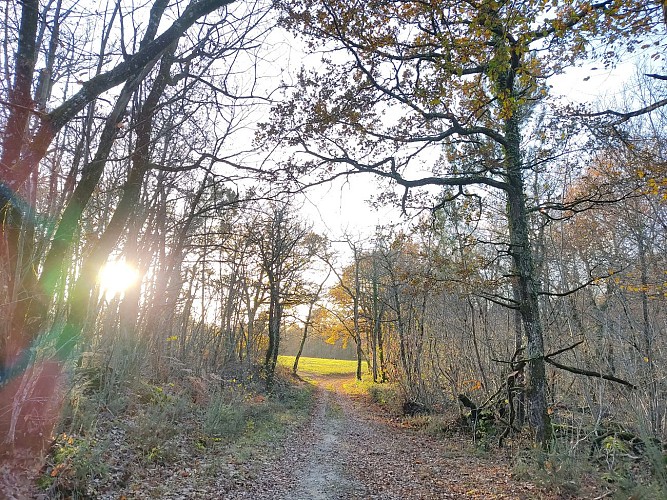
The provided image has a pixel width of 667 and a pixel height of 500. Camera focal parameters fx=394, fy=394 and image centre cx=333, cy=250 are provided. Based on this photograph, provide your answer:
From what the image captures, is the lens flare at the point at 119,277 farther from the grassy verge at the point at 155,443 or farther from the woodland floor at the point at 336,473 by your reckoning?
the woodland floor at the point at 336,473

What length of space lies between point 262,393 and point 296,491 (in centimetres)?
1016

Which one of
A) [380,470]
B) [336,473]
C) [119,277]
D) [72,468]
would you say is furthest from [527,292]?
[119,277]

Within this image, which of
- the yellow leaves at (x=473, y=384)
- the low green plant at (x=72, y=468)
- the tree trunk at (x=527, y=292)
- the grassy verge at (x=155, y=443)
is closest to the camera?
the low green plant at (x=72, y=468)

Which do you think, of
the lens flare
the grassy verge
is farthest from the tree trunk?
the lens flare

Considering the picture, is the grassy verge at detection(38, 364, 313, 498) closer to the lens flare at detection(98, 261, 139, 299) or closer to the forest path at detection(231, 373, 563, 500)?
the forest path at detection(231, 373, 563, 500)

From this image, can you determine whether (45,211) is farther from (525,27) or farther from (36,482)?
(525,27)

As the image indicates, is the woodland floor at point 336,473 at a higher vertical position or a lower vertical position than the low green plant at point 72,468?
lower

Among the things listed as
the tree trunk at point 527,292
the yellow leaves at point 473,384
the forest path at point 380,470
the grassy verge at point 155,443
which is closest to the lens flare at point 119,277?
the grassy verge at point 155,443

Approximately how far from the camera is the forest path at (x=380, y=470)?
21.3 feet

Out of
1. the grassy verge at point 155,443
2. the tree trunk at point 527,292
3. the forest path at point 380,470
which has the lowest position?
the forest path at point 380,470

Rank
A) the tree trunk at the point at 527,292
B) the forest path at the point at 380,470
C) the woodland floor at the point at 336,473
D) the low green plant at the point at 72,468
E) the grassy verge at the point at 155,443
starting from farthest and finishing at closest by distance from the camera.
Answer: the tree trunk at the point at 527,292 < the forest path at the point at 380,470 < the woodland floor at the point at 336,473 < the grassy verge at the point at 155,443 < the low green plant at the point at 72,468

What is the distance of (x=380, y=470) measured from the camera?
799 cm

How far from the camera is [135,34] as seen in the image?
19.6 feet

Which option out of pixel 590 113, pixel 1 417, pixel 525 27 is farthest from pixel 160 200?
pixel 590 113
